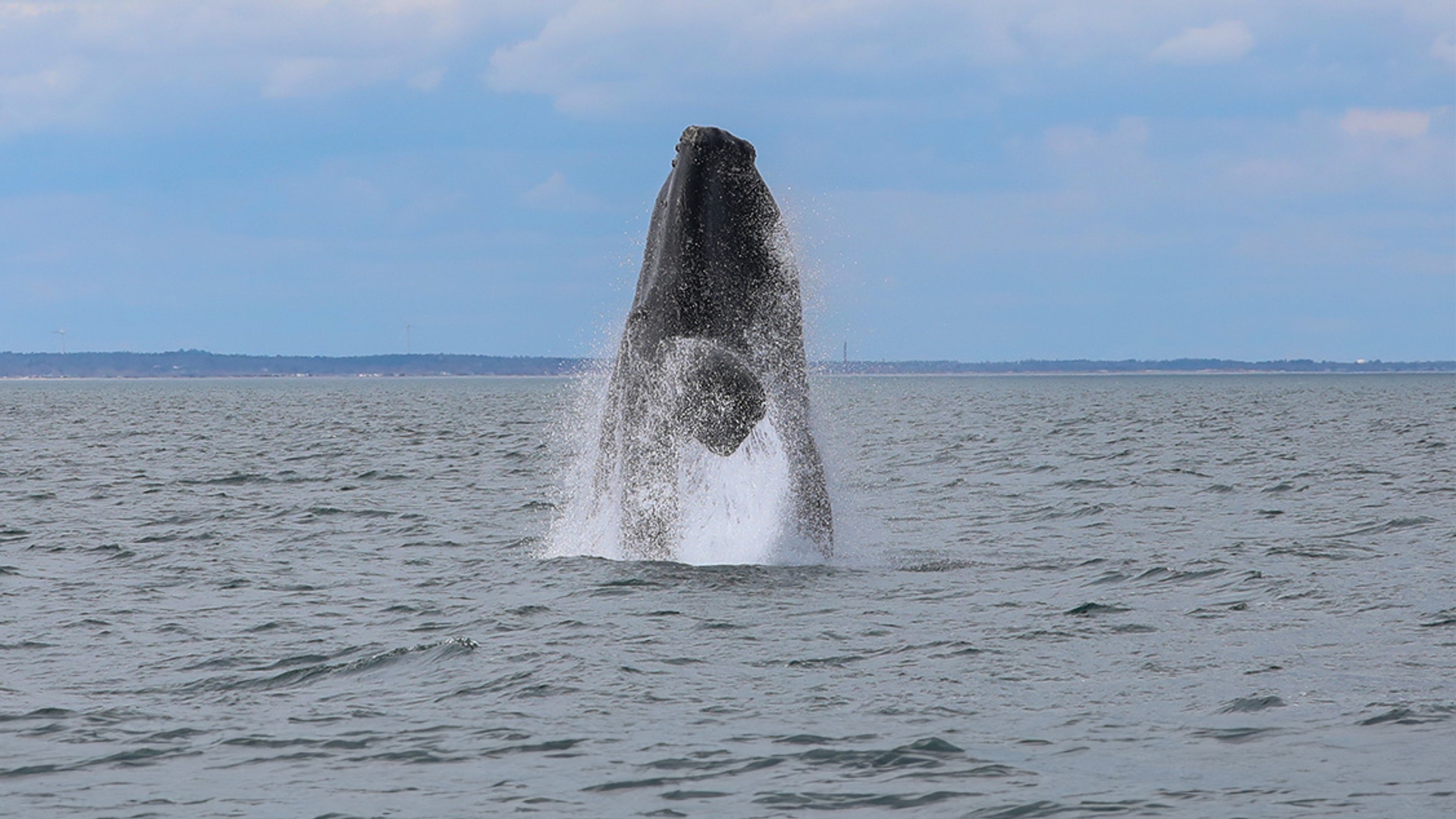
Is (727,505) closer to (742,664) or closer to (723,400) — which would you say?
(723,400)

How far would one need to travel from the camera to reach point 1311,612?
13.0 meters

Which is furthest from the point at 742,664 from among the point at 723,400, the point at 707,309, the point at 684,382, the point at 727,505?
the point at 727,505

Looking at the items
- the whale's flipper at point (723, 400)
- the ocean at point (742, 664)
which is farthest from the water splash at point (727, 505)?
the whale's flipper at point (723, 400)

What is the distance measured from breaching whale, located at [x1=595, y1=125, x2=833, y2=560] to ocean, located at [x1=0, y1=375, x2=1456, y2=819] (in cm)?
82

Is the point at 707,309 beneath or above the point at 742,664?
above

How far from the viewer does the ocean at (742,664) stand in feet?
27.2

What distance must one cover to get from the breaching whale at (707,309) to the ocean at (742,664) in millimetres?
822

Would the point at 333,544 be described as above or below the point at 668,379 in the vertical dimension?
below

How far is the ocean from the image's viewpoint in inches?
326

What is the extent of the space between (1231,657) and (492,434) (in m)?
44.5

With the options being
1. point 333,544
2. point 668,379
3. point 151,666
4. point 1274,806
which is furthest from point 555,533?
point 1274,806

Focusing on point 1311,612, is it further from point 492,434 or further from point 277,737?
point 492,434

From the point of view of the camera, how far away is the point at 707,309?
45.3 ft

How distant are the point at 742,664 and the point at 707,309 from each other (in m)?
3.72
